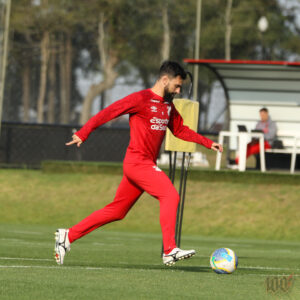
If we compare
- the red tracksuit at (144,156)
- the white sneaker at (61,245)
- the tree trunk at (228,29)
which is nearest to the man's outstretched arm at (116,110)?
the red tracksuit at (144,156)

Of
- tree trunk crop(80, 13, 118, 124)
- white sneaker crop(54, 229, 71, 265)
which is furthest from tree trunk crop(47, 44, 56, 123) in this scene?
white sneaker crop(54, 229, 71, 265)

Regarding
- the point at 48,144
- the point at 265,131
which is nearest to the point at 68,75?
the point at 48,144

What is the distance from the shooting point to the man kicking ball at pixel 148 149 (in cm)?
950

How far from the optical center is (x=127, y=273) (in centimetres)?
918

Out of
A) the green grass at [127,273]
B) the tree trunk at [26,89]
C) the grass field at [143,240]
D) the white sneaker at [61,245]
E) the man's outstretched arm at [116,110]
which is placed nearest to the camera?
the green grass at [127,273]

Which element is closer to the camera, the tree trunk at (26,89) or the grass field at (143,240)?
the grass field at (143,240)

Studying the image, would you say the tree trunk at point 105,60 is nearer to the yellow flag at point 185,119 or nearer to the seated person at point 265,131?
the seated person at point 265,131

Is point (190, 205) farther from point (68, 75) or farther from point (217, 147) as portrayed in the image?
point (68, 75)

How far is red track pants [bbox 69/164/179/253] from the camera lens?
31.2 feet

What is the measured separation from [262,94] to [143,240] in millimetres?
9239

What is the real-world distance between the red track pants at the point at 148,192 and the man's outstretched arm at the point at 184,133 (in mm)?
718

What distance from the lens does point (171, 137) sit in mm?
11570

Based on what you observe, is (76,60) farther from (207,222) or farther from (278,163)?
(207,222)

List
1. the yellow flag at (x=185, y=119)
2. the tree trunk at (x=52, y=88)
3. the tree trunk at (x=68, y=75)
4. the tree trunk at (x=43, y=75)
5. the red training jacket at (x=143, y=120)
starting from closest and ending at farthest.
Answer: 1. the red training jacket at (x=143, y=120)
2. the yellow flag at (x=185, y=119)
3. the tree trunk at (x=68, y=75)
4. the tree trunk at (x=52, y=88)
5. the tree trunk at (x=43, y=75)
